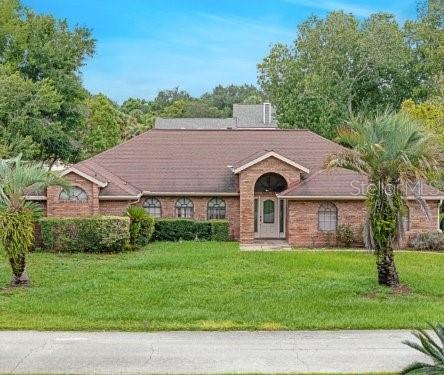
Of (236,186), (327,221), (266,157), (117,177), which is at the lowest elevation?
(327,221)

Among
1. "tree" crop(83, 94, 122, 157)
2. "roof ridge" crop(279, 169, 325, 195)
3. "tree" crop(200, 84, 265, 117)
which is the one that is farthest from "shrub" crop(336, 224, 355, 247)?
"tree" crop(200, 84, 265, 117)

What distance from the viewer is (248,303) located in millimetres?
15672

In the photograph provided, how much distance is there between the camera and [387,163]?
17125 millimetres

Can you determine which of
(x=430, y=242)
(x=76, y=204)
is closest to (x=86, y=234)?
(x=76, y=204)

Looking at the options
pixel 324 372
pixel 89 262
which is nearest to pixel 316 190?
pixel 89 262

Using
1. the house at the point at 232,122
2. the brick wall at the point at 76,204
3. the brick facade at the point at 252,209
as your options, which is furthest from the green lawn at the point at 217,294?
the house at the point at 232,122

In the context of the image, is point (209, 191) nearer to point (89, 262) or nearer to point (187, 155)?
point (187, 155)

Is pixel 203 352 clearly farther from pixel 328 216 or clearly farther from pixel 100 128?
pixel 100 128

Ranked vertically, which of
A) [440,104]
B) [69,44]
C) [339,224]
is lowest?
[339,224]

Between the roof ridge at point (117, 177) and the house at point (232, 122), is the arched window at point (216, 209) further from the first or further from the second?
the house at point (232, 122)

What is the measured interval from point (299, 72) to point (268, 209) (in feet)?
56.9

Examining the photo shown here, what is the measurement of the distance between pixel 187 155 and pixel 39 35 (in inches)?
550

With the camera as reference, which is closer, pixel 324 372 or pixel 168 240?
pixel 324 372

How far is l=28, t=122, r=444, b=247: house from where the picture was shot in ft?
92.3
